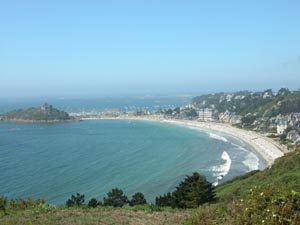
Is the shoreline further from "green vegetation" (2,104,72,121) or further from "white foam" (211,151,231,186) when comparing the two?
"green vegetation" (2,104,72,121)

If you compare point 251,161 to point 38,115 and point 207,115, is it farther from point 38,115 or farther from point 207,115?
point 38,115

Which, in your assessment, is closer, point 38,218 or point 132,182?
point 38,218

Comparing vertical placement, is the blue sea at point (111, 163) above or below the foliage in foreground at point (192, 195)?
below

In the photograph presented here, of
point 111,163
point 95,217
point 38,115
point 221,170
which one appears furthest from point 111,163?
point 38,115

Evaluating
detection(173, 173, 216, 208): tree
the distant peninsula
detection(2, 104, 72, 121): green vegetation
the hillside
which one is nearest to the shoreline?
the distant peninsula

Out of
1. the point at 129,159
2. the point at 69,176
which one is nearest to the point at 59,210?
the point at 69,176

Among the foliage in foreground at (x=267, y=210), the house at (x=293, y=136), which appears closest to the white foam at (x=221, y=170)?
the house at (x=293, y=136)

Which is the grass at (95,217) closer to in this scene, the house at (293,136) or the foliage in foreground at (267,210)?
the foliage in foreground at (267,210)

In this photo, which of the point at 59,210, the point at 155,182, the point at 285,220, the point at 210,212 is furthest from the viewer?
the point at 155,182

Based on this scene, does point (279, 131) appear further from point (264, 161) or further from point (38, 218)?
point (38, 218)
